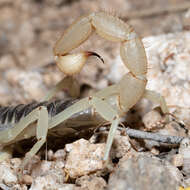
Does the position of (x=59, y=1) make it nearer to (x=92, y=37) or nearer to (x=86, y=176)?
(x=92, y=37)

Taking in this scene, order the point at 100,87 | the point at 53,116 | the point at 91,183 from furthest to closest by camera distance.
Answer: the point at 100,87
the point at 53,116
the point at 91,183

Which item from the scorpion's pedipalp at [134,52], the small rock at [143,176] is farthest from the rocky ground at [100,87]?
the scorpion's pedipalp at [134,52]

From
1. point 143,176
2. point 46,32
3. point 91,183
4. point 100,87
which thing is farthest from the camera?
point 46,32

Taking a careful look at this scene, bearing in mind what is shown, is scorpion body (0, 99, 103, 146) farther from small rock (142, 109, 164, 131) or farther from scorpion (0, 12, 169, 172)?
small rock (142, 109, 164, 131)

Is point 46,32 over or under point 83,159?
over

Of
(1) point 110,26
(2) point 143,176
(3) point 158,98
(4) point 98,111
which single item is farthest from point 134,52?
(2) point 143,176

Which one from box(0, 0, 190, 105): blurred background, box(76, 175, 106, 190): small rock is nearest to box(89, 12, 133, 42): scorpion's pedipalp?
box(76, 175, 106, 190): small rock

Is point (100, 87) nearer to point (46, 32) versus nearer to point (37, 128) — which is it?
point (37, 128)
